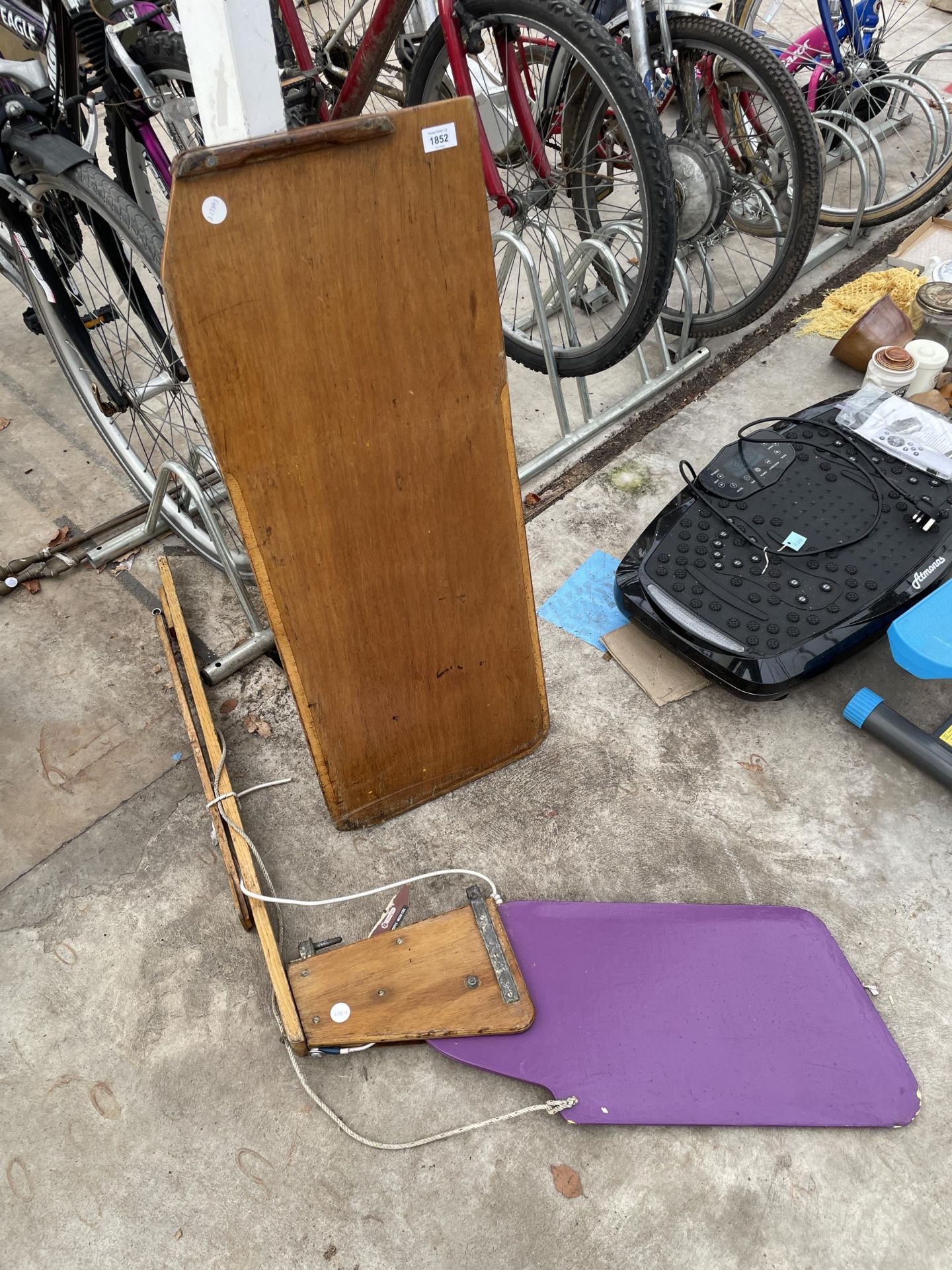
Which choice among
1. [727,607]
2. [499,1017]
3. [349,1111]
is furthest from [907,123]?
[349,1111]

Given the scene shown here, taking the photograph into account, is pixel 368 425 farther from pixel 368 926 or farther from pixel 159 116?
pixel 159 116

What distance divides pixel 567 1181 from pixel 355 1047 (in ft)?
1.39

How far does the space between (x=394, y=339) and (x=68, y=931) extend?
1.37 meters

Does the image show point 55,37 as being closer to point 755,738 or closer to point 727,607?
point 727,607

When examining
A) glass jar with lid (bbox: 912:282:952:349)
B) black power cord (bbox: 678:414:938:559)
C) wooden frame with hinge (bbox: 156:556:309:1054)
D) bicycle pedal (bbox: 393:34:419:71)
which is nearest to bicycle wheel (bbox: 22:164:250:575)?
wooden frame with hinge (bbox: 156:556:309:1054)

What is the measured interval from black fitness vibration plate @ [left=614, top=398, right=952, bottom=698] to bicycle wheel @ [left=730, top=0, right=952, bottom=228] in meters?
1.61

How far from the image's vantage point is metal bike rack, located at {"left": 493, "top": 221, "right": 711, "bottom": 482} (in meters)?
2.37

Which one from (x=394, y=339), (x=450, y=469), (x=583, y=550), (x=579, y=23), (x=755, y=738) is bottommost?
(x=755, y=738)

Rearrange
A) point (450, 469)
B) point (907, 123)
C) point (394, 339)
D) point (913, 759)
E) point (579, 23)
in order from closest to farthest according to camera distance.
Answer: point (394, 339), point (450, 469), point (913, 759), point (579, 23), point (907, 123)

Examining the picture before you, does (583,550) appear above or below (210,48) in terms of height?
below

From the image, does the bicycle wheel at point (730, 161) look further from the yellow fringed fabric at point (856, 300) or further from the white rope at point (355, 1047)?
the white rope at point (355, 1047)

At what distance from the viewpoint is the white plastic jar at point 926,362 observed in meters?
2.43

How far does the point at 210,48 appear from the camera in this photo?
1102 millimetres

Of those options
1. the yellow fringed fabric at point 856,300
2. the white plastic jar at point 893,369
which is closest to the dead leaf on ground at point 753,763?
the white plastic jar at point 893,369
